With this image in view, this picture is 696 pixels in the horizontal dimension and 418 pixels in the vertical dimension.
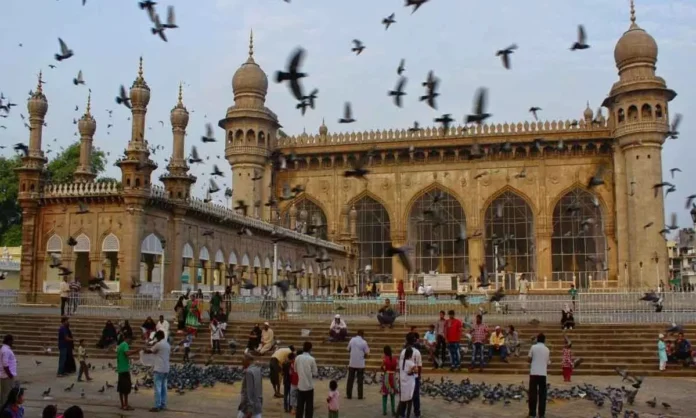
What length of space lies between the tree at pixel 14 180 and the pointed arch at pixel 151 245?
786 inches

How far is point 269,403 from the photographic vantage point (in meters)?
10.1

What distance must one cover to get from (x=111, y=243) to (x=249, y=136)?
65.0 ft

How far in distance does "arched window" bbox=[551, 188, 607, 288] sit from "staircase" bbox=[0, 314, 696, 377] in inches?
876

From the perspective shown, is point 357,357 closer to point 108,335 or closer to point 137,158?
point 108,335

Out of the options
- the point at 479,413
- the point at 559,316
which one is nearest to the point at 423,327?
the point at 559,316

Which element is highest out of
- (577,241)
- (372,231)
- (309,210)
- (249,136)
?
(249,136)

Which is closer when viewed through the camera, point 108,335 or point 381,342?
point 108,335

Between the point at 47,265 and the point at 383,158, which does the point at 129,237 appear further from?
the point at 383,158

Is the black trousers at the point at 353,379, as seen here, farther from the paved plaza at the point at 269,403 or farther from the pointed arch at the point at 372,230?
the pointed arch at the point at 372,230

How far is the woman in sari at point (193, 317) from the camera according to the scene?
15.3 meters

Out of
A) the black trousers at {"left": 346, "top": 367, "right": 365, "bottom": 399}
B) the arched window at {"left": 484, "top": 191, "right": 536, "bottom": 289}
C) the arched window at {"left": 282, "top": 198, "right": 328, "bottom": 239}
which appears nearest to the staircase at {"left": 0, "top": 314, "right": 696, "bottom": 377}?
the black trousers at {"left": 346, "top": 367, "right": 365, "bottom": 399}

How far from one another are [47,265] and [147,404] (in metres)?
12.5

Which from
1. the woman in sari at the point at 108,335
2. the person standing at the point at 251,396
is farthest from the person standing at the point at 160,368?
the woman in sari at the point at 108,335

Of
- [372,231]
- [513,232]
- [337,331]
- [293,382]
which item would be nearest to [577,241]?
[513,232]
